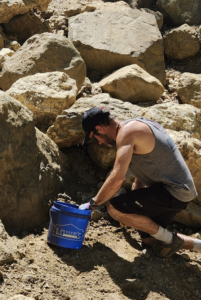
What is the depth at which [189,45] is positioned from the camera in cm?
872

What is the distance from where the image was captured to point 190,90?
7.21m

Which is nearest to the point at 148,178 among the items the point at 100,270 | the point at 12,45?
the point at 100,270

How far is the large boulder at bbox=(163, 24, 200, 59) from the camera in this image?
8.70 metres

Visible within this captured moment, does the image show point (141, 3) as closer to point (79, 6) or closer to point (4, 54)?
point (79, 6)

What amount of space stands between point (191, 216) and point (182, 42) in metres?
5.29

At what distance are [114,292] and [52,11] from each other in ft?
23.0

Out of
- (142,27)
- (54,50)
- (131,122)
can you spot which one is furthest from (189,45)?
(131,122)

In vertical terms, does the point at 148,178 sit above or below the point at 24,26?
above

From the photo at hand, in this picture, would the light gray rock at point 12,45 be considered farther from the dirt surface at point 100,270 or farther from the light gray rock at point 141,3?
the dirt surface at point 100,270

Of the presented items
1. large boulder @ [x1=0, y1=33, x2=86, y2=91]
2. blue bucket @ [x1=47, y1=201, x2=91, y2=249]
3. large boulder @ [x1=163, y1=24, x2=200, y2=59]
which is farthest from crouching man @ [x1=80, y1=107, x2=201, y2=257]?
large boulder @ [x1=163, y1=24, x2=200, y2=59]

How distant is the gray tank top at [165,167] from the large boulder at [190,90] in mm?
3722

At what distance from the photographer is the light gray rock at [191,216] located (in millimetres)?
4488

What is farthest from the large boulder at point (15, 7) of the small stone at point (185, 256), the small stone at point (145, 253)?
the small stone at point (185, 256)

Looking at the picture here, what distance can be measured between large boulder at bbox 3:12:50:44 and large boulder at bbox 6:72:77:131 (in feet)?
10.2
